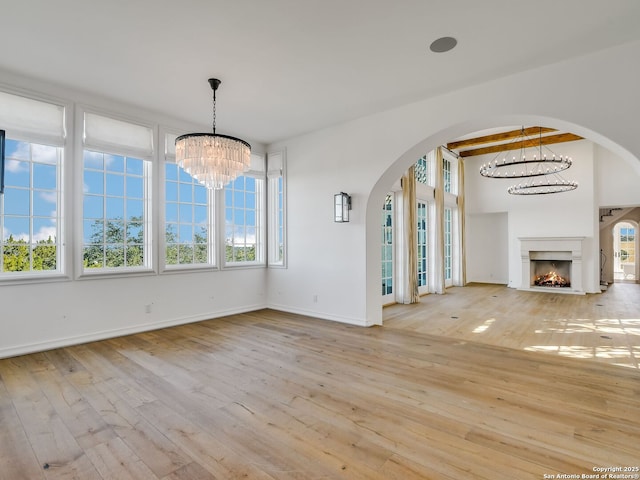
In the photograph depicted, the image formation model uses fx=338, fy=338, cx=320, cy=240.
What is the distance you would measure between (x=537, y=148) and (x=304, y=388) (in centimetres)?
960

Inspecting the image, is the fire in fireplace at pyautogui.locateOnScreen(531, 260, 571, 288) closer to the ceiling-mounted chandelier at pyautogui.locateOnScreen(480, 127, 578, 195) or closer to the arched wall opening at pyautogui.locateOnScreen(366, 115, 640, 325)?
the ceiling-mounted chandelier at pyautogui.locateOnScreen(480, 127, 578, 195)

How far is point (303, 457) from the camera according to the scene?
2039 mm

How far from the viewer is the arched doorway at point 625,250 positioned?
12047 millimetres

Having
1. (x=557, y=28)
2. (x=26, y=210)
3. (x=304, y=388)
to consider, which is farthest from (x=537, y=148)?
(x=26, y=210)

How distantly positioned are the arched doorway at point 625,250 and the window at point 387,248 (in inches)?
402

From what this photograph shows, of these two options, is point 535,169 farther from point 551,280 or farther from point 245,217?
point 245,217

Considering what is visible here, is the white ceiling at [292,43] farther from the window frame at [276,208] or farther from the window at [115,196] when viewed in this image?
the window frame at [276,208]

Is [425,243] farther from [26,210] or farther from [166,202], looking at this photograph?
[26,210]

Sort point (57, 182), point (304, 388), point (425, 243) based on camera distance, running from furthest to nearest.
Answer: point (425, 243) < point (57, 182) < point (304, 388)

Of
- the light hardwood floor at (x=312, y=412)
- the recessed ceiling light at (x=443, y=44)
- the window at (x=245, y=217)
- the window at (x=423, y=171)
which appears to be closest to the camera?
the light hardwood floor at (x=312, y=412)

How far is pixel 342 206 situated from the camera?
17.4ft

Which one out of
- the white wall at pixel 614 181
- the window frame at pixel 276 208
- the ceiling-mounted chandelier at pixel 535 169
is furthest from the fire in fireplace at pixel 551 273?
the window frame at pixel 276 208

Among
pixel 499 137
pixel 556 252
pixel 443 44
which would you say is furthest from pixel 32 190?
pixel 556 252

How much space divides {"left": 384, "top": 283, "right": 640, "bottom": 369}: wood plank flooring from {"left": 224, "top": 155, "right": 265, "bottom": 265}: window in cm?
283
